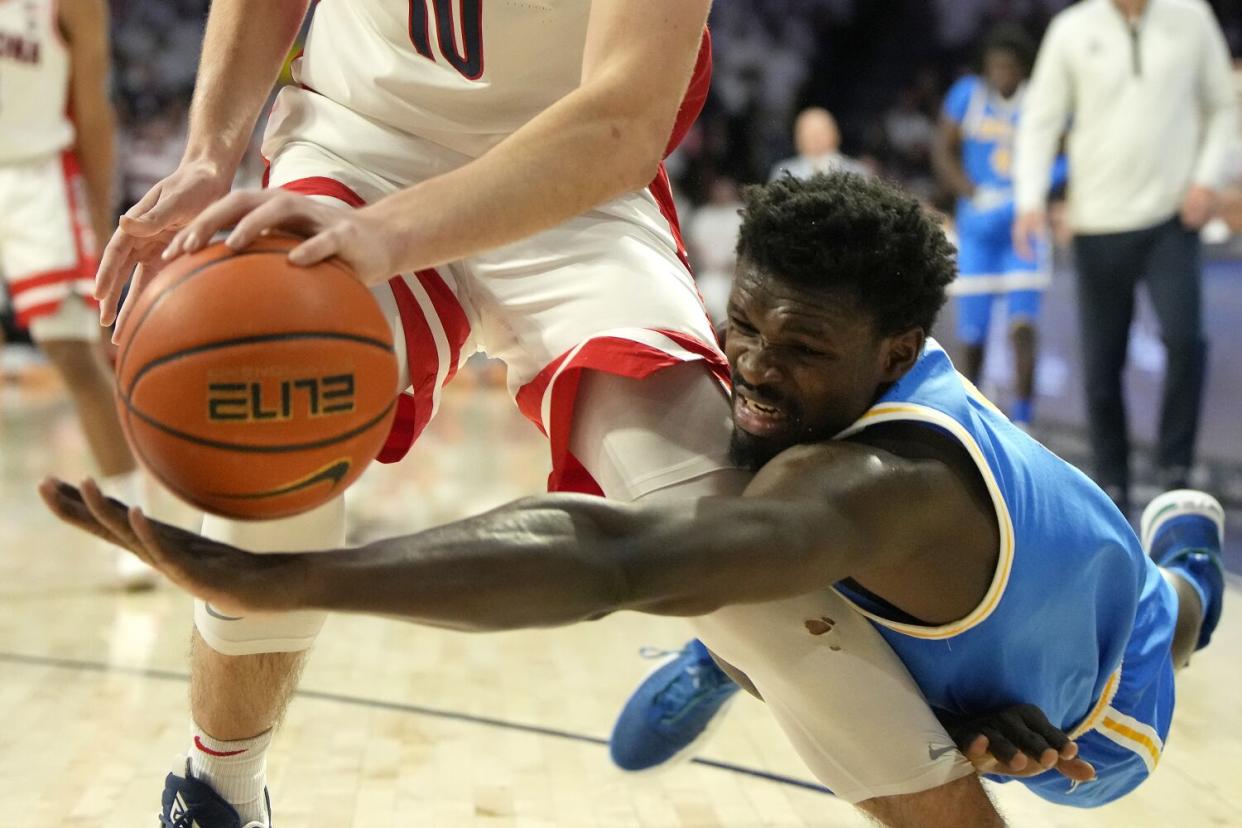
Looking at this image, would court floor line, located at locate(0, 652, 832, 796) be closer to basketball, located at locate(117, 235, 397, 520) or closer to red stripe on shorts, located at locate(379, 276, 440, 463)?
red stripe on shorts, located at locate(379, 276, 440, 463)

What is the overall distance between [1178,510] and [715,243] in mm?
10222

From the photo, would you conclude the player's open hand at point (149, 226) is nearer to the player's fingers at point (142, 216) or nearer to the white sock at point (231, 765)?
the player's fingers at point (142, 216)

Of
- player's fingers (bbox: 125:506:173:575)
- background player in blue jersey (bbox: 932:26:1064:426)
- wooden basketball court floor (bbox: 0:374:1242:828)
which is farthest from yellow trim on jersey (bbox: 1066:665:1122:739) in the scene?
background player in blue jersey (bbox: 932:26:1064:426)

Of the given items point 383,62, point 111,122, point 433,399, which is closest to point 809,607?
point 433,399

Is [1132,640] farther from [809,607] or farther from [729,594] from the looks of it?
[729,594]

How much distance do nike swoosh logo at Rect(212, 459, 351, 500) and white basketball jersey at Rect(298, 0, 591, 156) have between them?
0.76m

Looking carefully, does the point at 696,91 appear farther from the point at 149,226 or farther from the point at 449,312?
the point at 149,226

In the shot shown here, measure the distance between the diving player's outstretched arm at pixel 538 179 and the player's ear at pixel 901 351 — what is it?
0.41m

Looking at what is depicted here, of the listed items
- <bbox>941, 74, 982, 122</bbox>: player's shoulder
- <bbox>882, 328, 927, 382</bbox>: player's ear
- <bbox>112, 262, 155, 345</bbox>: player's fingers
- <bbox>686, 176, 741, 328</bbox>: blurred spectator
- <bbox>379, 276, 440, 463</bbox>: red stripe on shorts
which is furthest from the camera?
<bbox>686, 176, 741, 328</bbox>: blurred spectator

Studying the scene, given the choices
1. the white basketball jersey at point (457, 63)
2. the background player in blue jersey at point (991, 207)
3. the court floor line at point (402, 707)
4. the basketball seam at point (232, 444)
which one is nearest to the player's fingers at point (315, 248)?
the basketball seam at point (232, 444)

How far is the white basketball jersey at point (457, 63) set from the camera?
6.62 ft

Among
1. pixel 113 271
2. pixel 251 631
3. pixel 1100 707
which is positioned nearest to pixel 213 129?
pixel 113 271

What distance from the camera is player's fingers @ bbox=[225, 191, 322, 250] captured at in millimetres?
1429

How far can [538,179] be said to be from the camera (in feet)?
5.11
